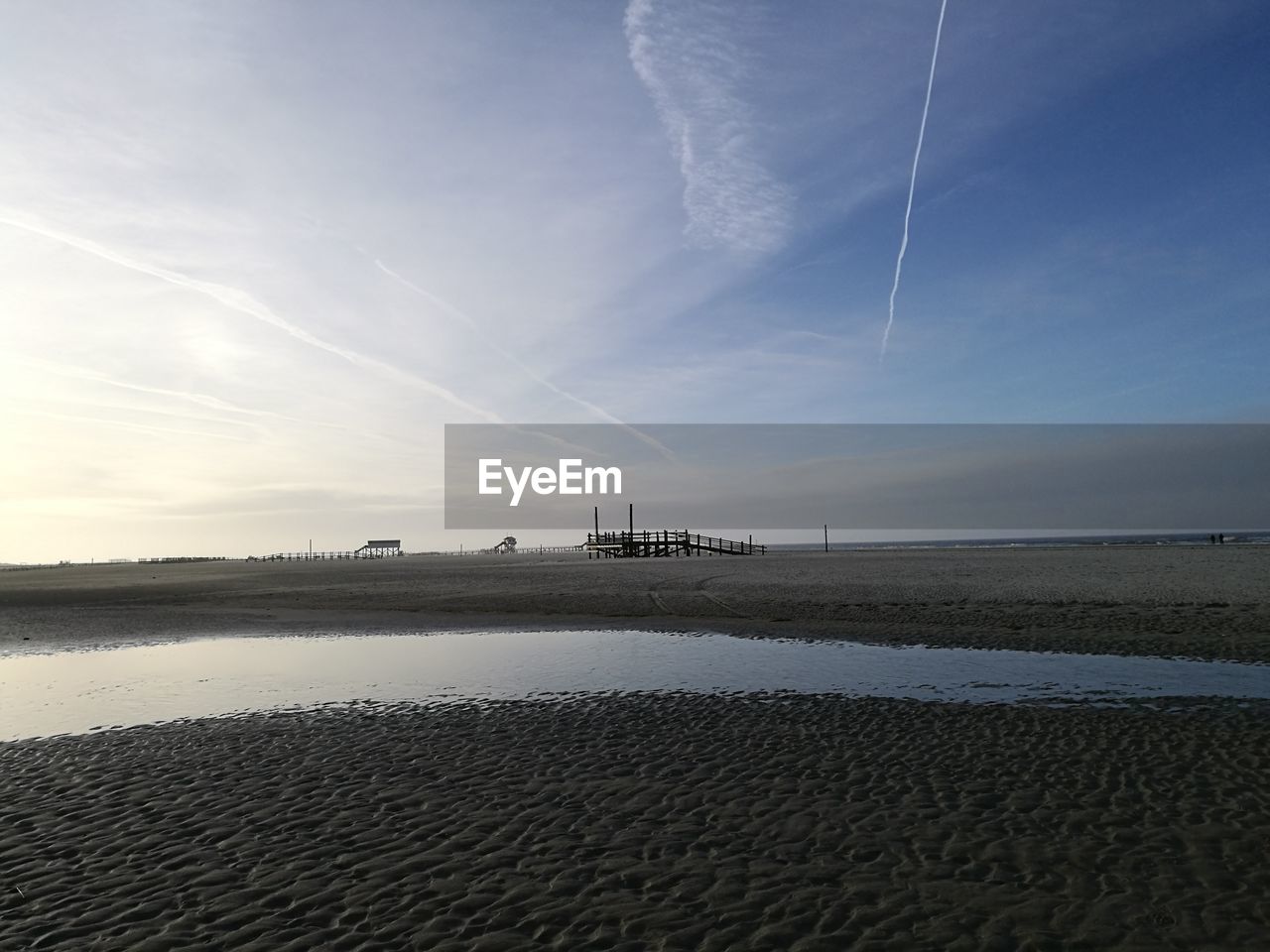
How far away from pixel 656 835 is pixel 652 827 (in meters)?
0.21

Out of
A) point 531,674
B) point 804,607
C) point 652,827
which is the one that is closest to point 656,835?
point 652,827

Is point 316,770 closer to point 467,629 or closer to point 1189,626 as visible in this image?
point 467,629

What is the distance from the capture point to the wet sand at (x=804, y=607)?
64.6ft

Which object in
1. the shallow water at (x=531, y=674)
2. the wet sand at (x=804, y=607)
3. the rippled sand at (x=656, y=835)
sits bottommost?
the rippled sand at (x=656, y=835)

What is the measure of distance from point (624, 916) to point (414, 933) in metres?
1.50

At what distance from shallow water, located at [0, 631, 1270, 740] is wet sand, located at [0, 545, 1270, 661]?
2502 millimetres

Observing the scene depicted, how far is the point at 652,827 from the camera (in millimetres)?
7293

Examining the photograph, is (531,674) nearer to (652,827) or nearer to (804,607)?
(652,827)

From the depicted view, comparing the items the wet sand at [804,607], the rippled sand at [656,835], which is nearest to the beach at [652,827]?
the rippled sand at [656,835]

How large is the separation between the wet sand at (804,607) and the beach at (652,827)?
8.41m

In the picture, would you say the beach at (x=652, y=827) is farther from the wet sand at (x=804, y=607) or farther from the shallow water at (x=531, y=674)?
the wet sand at (x=804, y=607)

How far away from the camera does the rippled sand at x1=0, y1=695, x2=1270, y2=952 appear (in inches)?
214

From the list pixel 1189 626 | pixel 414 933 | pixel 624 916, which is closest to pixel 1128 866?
pixel 624 916

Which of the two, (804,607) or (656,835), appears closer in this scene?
(656,835)
